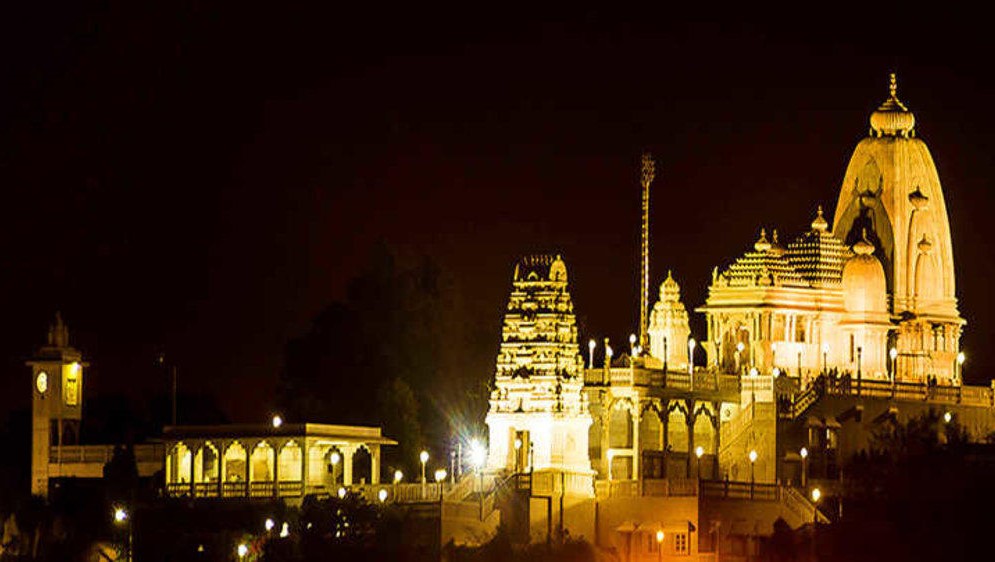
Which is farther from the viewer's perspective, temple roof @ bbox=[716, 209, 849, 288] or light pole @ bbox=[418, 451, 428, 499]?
temple roof @ bbox=[716, 209, 849, 288]

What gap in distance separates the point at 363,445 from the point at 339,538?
878 cm

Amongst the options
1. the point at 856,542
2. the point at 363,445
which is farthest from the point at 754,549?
the point at 363,445

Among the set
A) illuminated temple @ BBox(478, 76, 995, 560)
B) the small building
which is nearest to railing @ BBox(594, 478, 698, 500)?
illuminated temple @ BBox(478, 76, 995, 560)

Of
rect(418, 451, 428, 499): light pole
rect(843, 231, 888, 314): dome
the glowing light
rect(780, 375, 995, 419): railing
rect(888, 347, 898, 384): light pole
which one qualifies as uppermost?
rect(843, 231, 888, 314): dome

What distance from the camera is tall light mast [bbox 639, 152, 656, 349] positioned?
114188 mm

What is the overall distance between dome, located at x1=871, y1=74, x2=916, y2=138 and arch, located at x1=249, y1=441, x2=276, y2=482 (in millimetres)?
22832

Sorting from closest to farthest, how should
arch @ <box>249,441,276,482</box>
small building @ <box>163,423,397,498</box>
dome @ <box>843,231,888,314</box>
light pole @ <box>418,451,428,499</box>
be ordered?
light pole @ <box>418,451,428,499</box>
small building @ <box>163,423,397,498</box>
arch @ <box>249,441,276,482</box>
dome @ <box>843,231,888,314</box>

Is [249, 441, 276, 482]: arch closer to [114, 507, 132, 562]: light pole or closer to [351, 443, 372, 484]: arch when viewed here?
[351, 443, 372, 484]: arch

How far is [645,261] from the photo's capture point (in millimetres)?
114625

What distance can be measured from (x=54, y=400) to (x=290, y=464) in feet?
29.2

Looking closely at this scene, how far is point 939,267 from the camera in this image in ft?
391

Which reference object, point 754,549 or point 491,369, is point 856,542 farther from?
point 491,369

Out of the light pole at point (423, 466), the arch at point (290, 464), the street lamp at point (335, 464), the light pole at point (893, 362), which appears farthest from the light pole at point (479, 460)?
the light pole at point (893, 362)

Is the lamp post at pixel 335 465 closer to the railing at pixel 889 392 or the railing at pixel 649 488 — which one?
the railing at pixel 649 488
